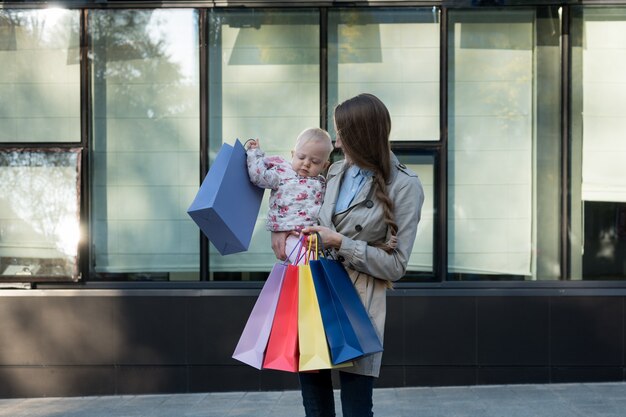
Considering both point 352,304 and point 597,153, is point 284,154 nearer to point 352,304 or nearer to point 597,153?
point 597,153

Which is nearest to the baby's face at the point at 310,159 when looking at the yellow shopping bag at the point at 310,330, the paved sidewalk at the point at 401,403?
the yellow shopping bag at the point at 310,330

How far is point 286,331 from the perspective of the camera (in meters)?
3.44

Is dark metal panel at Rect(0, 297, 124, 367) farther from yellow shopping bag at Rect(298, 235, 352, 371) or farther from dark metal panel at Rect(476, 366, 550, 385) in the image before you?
yellow shopping bag at Rect(298, 235, 352, 371)

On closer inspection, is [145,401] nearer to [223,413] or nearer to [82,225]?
[223,413]

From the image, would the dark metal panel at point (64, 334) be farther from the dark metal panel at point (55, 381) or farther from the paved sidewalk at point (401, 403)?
the paved sidewalk at point (401, 403)

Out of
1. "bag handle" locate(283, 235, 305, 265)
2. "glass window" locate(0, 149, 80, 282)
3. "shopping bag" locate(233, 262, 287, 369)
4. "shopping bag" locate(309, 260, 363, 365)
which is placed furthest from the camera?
"glass window" locate(0, 149, 80, 282)

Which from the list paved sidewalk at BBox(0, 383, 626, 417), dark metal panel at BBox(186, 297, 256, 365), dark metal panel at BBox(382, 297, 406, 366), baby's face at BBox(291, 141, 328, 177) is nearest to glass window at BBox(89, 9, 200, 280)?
dark metal panel at BBox(186, 297, 256, 365)

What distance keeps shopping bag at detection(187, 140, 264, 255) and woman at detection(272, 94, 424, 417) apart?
33 centimetres

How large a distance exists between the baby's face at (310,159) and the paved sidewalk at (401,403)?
3.12 m

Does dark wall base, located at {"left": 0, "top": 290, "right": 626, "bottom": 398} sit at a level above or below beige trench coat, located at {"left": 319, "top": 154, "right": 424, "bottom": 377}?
below

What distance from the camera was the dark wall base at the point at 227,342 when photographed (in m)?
7.11

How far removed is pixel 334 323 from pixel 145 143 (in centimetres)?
439

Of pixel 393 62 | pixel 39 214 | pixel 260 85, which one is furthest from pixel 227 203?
pixel 39 214

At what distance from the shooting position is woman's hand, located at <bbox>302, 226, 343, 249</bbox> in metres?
3.49
